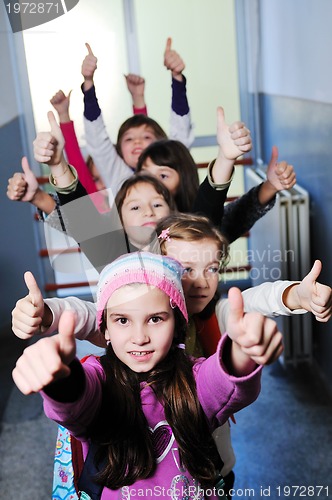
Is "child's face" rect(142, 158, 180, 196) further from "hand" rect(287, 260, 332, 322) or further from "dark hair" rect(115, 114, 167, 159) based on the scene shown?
"hand" rect(287, 260, 332, 322)

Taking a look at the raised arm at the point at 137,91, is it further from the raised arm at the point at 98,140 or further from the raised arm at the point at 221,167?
the raised arm at the point at 221,167

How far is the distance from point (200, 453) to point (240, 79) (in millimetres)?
443

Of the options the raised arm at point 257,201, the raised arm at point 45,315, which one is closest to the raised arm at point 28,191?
the raised arm at point 45,315

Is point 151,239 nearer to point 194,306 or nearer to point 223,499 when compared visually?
point 194,306

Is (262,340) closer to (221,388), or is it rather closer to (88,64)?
(221,388)

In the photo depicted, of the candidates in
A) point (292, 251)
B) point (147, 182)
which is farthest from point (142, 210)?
point (292, 251)

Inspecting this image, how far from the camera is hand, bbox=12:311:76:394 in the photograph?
276 mm

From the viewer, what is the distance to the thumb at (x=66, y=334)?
28cm

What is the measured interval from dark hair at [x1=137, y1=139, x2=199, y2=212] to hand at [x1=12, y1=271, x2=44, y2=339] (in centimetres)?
25

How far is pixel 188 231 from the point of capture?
470 mm

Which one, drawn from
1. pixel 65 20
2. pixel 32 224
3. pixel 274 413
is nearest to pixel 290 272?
pixel 274 413

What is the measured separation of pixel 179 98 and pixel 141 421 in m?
0.38

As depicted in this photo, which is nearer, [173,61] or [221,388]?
[221,388]

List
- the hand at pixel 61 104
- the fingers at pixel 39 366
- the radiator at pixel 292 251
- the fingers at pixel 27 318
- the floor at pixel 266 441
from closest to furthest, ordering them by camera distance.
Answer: the fingers at pixel 39 366, the fingers at pixel 27 318, the hand at pixel 61 104, the floor at pixel 266 441, the radiator at pixel 292 251
